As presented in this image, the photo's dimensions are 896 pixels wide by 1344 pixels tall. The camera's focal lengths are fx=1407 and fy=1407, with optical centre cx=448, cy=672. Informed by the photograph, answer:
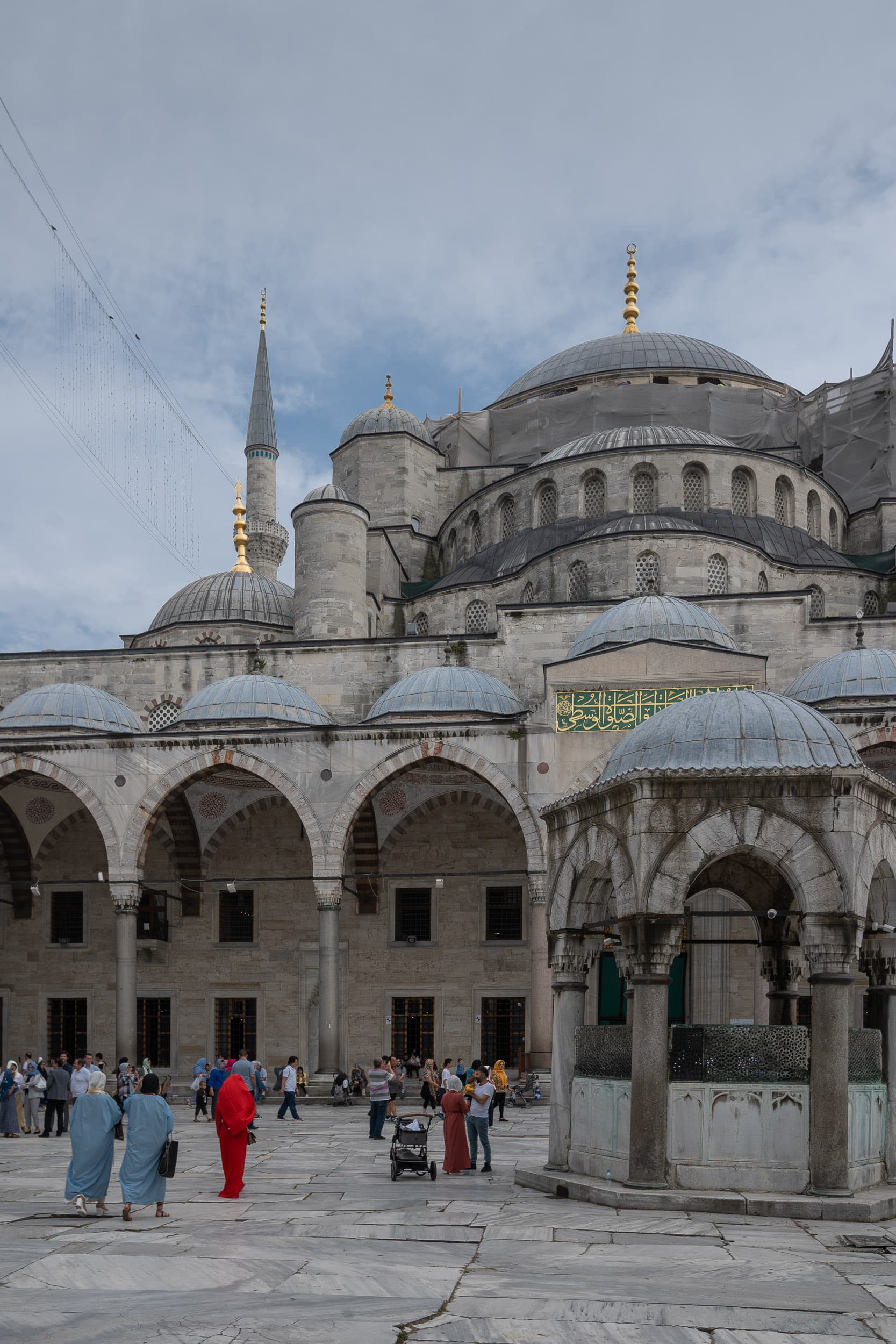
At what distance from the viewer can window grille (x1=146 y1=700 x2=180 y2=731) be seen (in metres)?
24.3

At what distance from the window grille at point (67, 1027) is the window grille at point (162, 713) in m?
4.78

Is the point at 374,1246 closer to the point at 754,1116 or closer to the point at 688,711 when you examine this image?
the point at 754,1116

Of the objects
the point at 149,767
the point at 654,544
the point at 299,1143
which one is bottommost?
the point at 299,1143

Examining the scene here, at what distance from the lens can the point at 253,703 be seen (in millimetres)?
21188

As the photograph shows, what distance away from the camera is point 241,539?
31.8 m

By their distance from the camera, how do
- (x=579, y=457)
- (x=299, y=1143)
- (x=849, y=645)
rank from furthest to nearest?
(x=579, y=457)
(x=849, y=645)
(x=299, y=1143)

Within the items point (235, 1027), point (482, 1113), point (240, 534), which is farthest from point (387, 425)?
point (482, 1113)

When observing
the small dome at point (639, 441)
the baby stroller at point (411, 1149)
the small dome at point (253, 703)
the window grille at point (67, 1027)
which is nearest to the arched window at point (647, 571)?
the small dome at point (639, 441)

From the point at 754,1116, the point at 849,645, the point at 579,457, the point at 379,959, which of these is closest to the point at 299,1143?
the point at 754,1116

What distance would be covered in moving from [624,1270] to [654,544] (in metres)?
18.4

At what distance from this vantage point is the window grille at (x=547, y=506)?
26859mm

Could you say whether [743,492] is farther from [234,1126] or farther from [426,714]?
[234,1126]

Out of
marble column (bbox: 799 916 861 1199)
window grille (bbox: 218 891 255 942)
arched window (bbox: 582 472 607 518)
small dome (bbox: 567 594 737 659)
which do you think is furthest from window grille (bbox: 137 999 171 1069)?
marble column (bbox: 799 916 861 1199)

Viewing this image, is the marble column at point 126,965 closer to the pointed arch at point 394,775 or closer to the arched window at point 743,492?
the pointed arch at point 394,775
